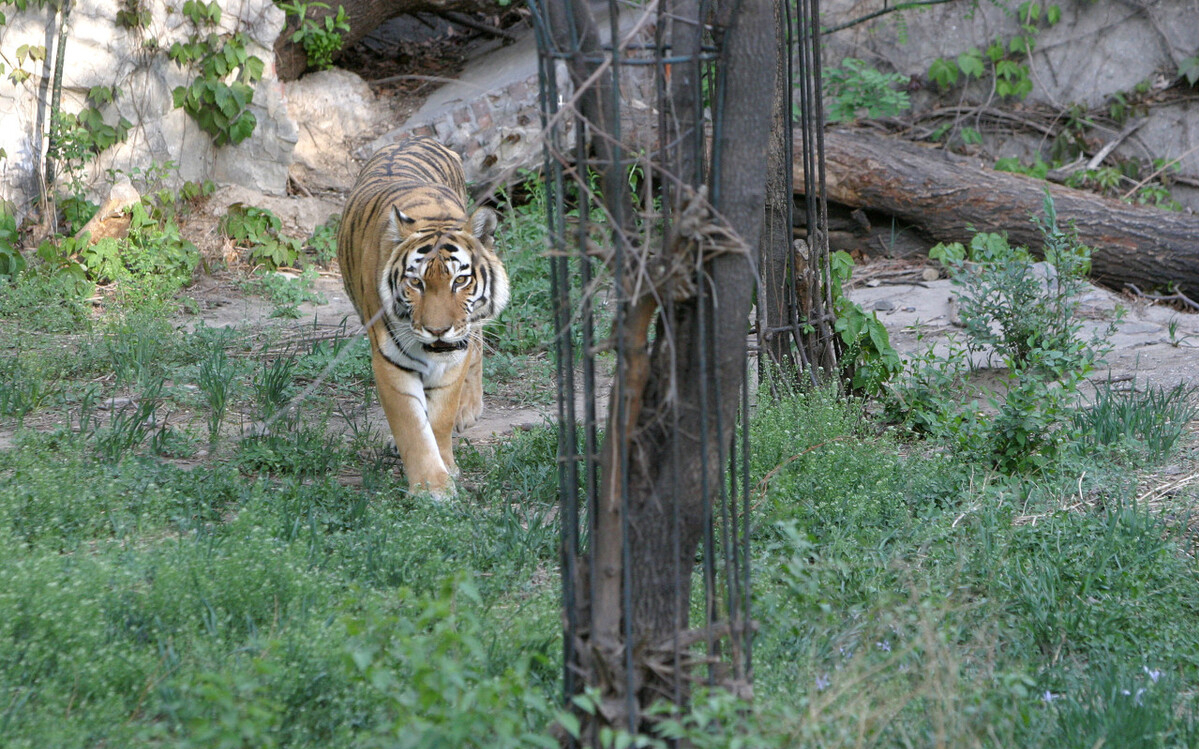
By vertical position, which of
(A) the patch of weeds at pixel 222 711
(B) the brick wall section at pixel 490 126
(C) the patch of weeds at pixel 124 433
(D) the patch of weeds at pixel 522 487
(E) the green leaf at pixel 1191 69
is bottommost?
(D) the patch of weeds at pixel 522 487

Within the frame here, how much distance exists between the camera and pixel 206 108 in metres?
7.84

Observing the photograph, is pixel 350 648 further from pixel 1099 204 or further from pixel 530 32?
pixel 530 32

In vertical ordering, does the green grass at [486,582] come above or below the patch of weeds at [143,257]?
below

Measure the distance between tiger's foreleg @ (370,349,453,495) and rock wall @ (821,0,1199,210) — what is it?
6772mm

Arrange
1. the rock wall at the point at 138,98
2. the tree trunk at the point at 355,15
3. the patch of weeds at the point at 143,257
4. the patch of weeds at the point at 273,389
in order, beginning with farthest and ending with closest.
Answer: the tree trunk at the point at 355,15 < the rock wall at the point at 138,98 < the patch of weeds at the point at 143,257 < the patch of weeds at the point at 273,389

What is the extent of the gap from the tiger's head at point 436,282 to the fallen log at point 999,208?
12.7 feet

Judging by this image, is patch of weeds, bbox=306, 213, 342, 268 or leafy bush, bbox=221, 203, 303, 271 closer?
leafy bush, bbox=221, 203, 303, 271

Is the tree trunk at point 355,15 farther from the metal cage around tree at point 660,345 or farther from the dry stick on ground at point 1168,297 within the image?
the metal cage around tree at point 660,345

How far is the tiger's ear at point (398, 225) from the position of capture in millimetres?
4184

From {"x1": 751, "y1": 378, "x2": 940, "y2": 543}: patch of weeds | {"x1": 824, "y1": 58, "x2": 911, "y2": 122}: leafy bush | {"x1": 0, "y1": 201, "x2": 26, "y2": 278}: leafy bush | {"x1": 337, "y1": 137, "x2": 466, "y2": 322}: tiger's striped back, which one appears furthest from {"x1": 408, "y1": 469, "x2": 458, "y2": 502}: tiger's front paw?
{"x1": 824, "y1": 58, "x2": 911, "y2": 122}: leafy bush

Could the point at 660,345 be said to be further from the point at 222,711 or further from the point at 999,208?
the point at 999,208

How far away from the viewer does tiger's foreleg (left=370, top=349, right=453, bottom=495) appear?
13.0 feet

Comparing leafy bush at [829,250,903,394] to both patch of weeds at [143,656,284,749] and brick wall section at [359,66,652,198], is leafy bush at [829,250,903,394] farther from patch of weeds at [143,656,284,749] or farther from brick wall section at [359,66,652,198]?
brick wall section at [359,66,652,198]

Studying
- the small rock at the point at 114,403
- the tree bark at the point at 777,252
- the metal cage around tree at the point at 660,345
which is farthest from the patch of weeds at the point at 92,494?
the tree bark at the point at 777,252
